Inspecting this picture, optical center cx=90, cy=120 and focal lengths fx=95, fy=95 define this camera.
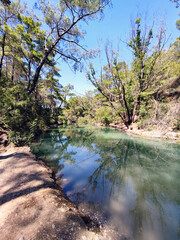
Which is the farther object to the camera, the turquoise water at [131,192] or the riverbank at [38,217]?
the turquoise water at [131,192]

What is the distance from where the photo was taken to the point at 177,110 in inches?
289

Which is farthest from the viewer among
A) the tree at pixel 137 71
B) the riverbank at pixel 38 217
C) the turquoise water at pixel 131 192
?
the tree at pixel 137 71

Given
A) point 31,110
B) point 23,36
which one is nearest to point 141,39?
point 23,36

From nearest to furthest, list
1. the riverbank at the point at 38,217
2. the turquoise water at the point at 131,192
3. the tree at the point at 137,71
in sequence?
the riverbank at the point at 38,217, the turquoise water at the point at 131,192, the tree at the point at 137,71

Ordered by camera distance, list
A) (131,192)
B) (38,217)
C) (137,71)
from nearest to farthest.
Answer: (38,217), (131,192), (137,71)

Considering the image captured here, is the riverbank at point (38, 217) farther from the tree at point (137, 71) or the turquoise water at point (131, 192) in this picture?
the tree at point (137, 71)

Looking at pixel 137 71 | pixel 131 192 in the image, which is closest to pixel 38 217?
pixel 131 192

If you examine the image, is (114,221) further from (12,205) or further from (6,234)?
(12,205)

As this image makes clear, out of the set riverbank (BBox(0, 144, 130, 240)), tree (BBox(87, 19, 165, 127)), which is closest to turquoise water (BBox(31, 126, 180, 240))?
riverbank (BBox(0, 144, 130, 240))

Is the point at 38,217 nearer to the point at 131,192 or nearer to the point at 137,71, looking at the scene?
the point at 131,192

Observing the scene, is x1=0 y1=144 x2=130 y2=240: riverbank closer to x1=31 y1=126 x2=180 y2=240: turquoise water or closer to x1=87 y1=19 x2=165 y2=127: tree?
x1=31 y1=126 x2=180 y2=240: turquoise water

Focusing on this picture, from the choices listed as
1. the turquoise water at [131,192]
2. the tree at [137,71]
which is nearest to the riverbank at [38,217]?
the turquoise water at [131,192]

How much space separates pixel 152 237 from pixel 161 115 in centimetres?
932

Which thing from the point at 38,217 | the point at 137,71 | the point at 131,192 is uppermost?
the point at 137,71
